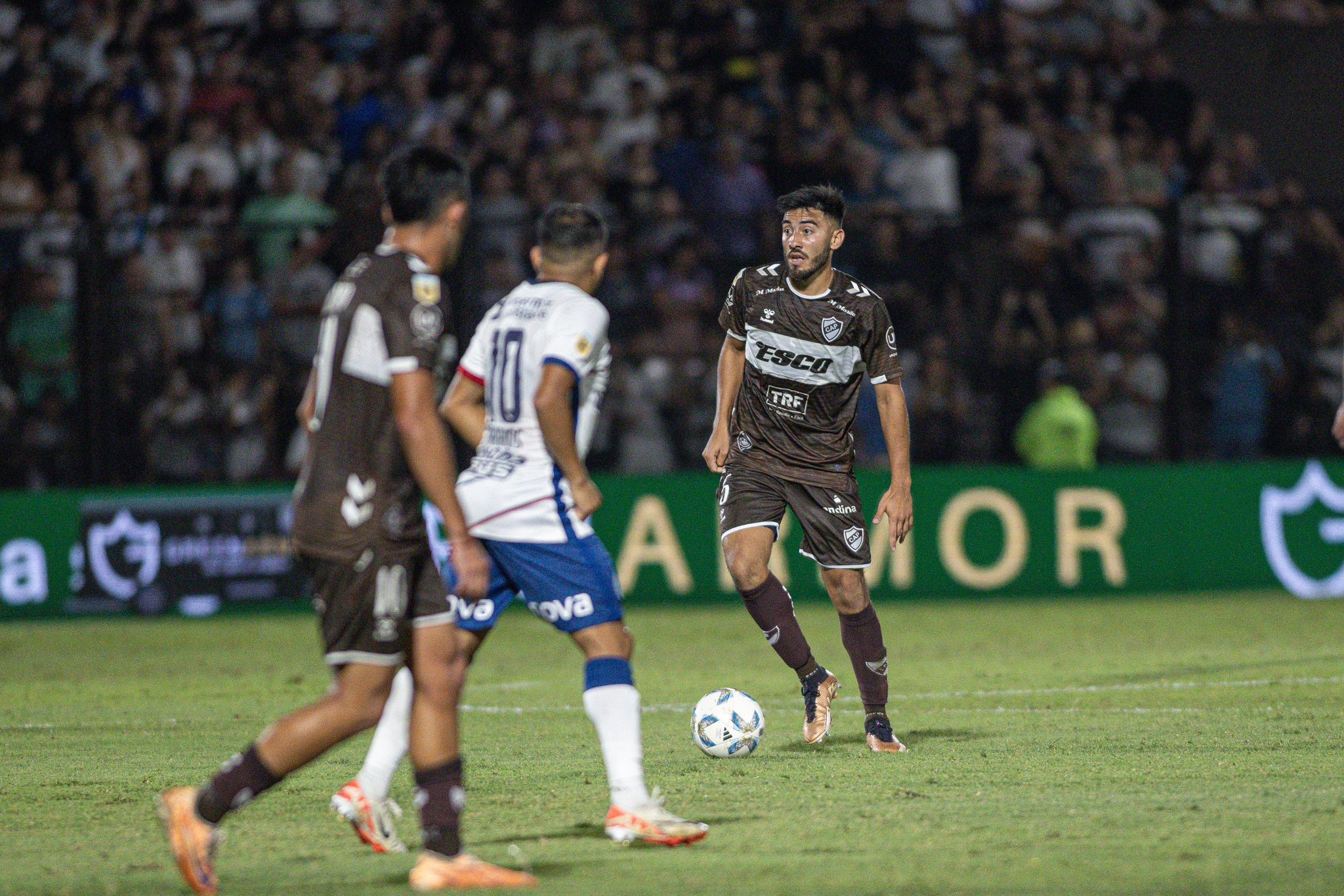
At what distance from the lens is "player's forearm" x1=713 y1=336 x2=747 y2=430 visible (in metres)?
8.57

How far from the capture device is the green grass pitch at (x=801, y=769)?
5.44 metres

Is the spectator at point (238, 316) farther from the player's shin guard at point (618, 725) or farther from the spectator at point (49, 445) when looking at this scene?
the player's shin guard at point (618, 725)

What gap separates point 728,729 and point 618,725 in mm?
1931

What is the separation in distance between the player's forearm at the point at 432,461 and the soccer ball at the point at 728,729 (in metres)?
2.81

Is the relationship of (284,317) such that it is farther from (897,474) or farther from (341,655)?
(341,655)

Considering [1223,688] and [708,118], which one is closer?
[1223,688]

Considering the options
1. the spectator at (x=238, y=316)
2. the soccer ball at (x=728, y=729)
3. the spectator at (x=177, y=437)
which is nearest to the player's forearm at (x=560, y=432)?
the soccer ball at (x=728, y=729)

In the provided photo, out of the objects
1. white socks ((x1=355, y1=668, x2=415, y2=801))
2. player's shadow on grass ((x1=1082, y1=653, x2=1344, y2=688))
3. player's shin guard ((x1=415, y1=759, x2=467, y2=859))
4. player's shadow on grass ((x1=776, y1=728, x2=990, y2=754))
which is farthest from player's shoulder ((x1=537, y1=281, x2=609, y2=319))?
player's shadow on grass ((x1=1082, y1=653, x2=1344, y2=688))

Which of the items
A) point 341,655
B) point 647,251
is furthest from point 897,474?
point 647,251

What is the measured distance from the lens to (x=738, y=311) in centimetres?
860

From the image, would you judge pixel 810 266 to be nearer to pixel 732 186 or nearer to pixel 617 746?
pixel 617 746

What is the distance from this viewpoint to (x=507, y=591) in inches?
245

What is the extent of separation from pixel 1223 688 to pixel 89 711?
6.07m

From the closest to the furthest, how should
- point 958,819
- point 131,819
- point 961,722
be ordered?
point 958,819, point 131,819, point 961,722
